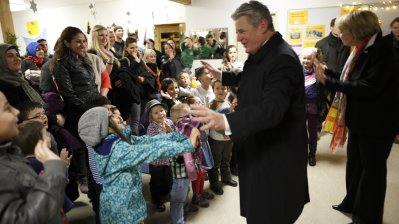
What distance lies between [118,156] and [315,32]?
5.51m

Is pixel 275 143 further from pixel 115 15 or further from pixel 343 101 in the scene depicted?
pixel 115 15

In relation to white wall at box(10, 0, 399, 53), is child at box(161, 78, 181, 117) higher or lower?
lower

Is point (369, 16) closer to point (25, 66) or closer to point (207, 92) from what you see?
point (207, 92)

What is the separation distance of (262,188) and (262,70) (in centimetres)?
57

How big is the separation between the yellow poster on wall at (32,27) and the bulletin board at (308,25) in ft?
29.9

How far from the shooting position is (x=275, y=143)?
4.39 feet

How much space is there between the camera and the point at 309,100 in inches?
135

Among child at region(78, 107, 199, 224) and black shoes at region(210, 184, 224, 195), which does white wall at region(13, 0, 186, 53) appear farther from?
child at region(78, 107, 199, 224)

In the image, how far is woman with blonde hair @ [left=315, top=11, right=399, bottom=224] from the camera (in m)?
1.80

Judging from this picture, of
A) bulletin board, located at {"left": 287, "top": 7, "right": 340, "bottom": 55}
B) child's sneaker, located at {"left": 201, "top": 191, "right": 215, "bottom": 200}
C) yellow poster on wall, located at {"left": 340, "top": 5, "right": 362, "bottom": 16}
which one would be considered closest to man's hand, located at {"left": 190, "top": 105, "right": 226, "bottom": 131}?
child's sneaker, located at {"left": 201, "top": 191, "right": 215, "bottom": 200}

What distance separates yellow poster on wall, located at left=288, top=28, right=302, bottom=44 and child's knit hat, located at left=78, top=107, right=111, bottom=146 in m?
5.42

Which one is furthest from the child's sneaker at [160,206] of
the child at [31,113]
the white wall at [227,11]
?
the white wall at [227,11]

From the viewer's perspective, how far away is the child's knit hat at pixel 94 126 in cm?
158

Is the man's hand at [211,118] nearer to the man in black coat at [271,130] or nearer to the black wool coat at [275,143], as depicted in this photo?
the man in black coat at [271,130]
